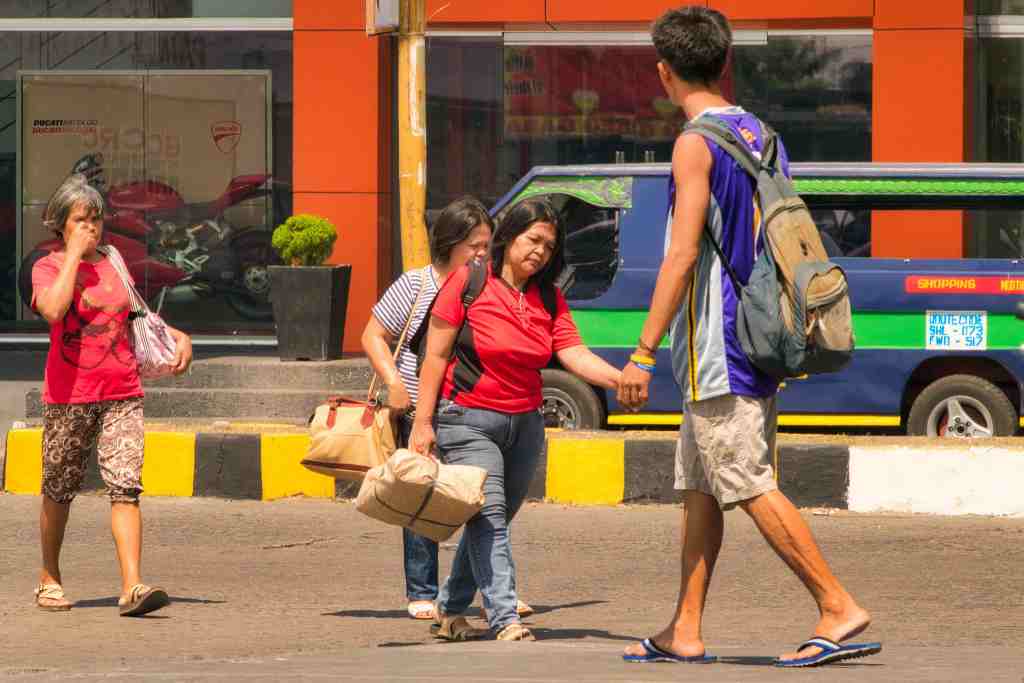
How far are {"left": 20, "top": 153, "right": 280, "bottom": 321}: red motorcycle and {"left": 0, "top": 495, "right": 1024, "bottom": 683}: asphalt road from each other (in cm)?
701

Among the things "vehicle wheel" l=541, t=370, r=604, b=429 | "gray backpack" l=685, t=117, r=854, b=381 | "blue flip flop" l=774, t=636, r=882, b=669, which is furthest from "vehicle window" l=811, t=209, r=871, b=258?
"blue flip flop" l=774, t=636, r=882, b=669

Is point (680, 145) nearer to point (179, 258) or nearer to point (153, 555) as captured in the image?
point (153, 555)

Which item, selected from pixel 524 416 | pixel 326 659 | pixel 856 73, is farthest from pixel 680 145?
pixel 856 73

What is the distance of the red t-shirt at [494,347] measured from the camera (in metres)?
6.13

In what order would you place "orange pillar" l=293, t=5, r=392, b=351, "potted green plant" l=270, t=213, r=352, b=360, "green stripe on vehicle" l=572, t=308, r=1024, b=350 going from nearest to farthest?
"green stripe on vehicle" l=572, t=308, r=1024, b=350 → "potted green plant" l=270, t=213, r=352, b=360 → "orange pillar" l=293, t=5, r=392, b=351

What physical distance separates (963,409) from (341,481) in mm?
3935

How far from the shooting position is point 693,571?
17.6 ft

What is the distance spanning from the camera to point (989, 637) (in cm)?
654

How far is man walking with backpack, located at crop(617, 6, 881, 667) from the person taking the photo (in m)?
5.11

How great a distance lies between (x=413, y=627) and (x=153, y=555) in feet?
7.19

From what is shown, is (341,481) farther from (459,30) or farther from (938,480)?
(459,30)

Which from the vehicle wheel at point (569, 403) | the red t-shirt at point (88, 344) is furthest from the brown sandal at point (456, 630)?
the vehicle wheel at point (569, 403)

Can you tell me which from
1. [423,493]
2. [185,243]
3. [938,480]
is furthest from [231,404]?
[423,493]

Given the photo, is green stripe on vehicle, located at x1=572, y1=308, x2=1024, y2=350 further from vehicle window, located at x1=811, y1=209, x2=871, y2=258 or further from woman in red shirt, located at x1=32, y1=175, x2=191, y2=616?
woman in red shirt, located at x1=32, y1=175, x2=191, y2=616
